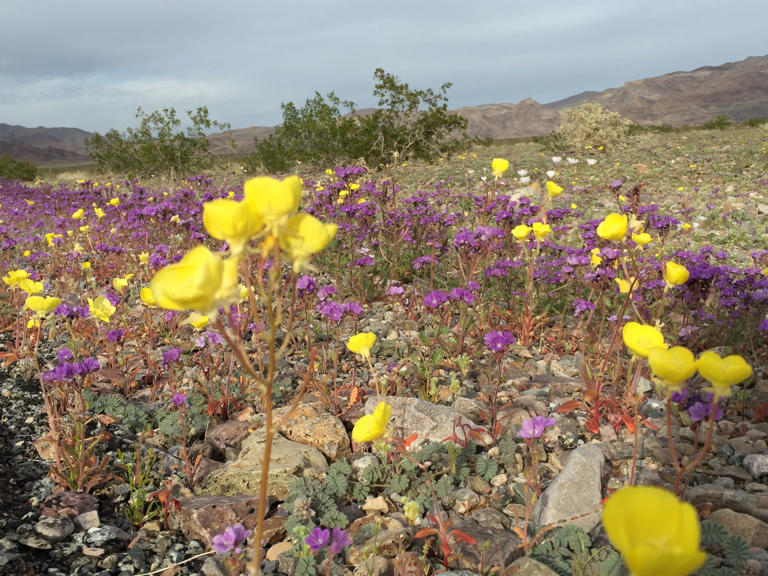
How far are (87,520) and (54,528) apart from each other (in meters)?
0.14

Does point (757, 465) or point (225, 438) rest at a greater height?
point (225, 438)

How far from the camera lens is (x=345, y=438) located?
2969 millimetres

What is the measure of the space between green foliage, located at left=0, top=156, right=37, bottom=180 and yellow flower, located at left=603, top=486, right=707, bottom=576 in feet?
94.4

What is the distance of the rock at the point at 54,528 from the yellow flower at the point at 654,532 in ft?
7.79

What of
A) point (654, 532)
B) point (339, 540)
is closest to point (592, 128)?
point (339, 540)

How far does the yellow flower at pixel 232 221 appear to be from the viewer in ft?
3.45

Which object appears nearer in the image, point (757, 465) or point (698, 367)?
point (698, 367)

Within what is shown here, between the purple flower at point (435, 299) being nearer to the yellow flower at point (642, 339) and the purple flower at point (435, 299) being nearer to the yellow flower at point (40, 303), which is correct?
the yellow flower at point (642, 339)

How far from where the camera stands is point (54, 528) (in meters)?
2.22

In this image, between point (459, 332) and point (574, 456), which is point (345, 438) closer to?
point (574, 456)

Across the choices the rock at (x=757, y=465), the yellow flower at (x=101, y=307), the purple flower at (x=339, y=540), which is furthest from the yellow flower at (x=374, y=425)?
the yellow flower at (x=101, y=307)

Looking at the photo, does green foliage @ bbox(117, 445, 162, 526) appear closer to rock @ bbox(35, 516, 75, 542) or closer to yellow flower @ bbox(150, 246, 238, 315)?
rock @ bbox(35, 516, 75, 542)

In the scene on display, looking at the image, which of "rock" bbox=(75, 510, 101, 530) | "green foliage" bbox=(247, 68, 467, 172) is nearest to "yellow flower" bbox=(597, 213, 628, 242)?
"rock" bbox=(75, 510, 101, 530)

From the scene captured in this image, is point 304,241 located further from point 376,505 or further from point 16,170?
point 16,170
